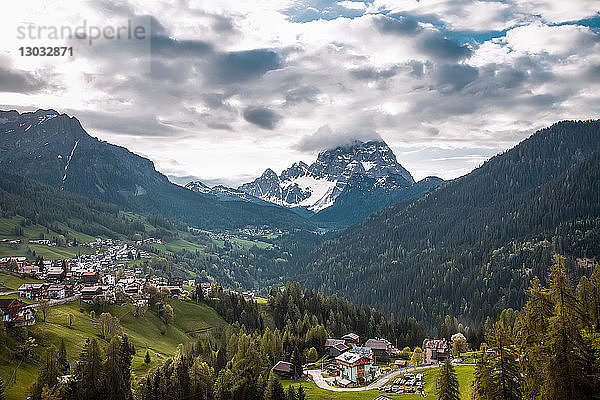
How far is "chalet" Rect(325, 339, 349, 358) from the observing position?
107 meters

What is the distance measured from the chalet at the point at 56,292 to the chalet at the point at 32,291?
1.57m

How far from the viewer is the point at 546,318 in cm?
3186

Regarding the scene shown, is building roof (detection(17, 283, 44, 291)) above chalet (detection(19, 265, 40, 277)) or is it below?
below

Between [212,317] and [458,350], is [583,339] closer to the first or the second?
[458,350]

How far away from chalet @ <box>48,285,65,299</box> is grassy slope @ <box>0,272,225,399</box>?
4.03m

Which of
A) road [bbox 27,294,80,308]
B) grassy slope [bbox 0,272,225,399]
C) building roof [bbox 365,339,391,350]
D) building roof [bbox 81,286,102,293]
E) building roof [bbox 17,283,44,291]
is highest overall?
building roof [bbox 17,283,44,291]

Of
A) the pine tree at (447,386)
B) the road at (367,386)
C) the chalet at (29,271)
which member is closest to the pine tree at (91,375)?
the road at (367,386)

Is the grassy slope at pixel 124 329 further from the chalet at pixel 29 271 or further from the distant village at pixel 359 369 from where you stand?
the distant village at pixel 359 369

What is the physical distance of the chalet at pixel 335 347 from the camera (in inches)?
4197

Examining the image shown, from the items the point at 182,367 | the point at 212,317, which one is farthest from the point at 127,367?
the point at 212,317

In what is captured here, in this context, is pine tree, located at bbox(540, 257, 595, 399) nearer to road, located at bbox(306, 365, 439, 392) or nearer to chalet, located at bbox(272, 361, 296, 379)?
road, located at bbox(306, 365, 439, 392)

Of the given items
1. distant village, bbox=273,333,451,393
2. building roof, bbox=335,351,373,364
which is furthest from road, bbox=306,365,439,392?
building roof, bbox=335,351,373,364

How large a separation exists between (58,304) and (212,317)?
4750cm

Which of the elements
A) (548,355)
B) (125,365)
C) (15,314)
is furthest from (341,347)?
(548,355)
